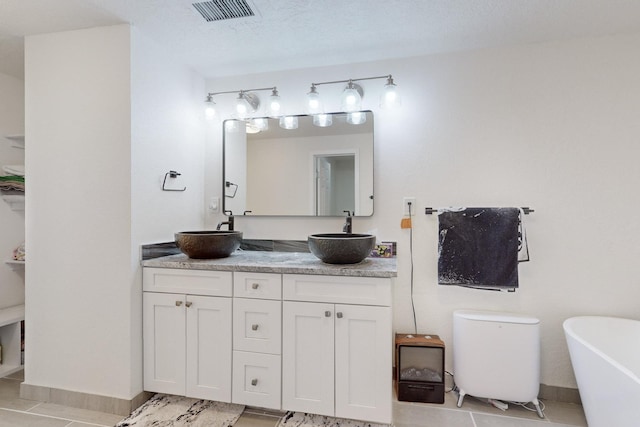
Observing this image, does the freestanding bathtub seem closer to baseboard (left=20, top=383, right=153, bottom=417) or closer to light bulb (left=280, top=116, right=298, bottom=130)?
light bulb (left=280, top=116, right=298, bottom=130)

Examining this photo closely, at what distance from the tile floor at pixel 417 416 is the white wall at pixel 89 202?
0.13 metres

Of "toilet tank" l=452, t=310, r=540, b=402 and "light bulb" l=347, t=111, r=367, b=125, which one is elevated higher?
"light bulb" l=347, t=111, r=367, b=125

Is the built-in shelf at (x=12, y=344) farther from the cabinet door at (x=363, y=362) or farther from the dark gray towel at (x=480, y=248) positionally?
the dark gray towel at (x=480, y=248)

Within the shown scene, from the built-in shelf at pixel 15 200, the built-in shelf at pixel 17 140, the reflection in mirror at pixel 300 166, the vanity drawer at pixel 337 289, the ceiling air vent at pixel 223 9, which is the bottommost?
the vanity drawer at pixel 337 289

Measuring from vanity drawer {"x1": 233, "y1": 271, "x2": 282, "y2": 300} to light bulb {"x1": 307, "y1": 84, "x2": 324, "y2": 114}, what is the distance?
4.09ft

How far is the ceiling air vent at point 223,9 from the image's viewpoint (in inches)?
67.6

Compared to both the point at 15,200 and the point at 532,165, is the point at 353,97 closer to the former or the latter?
the point at 532,165

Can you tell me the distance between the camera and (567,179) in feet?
6.76

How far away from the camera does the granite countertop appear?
67.9 inches

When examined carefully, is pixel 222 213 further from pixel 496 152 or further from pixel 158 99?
pixel 496 152

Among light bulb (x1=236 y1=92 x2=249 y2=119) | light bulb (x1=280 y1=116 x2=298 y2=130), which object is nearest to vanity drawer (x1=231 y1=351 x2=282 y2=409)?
light bulb (x1=280 y1=116 x2=298 y2=130)

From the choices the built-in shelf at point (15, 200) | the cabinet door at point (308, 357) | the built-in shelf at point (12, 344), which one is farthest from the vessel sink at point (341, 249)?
the built-in shelf at point (15, 200)

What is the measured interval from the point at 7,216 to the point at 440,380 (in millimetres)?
3473

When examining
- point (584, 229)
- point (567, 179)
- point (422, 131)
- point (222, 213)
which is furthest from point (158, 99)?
point (584, 229)
